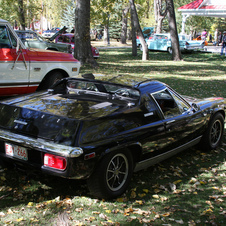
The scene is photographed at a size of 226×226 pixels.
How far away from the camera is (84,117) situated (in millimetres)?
3781

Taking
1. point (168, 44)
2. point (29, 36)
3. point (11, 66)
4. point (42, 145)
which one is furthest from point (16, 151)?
point (168, 44)

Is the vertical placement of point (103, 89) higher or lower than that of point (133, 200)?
higher

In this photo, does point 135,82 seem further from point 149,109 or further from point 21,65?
point 21,65

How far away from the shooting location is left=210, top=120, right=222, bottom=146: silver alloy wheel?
6.09 metres

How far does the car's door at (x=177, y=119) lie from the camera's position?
15.7 feet

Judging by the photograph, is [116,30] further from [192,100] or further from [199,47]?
[192,100]

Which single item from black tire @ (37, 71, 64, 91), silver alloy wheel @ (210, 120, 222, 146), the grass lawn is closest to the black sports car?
the grass lawn

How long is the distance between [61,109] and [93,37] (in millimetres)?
54914

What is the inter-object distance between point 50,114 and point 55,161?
2.03ft

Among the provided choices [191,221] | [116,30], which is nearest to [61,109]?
[191,221]

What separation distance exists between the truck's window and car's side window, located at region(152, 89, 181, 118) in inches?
170

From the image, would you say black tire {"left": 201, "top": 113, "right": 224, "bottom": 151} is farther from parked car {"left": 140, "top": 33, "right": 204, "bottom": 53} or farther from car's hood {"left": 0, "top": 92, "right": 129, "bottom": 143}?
parked car {"left": 140, "top": 33, "right": 204, "bottom": 53}

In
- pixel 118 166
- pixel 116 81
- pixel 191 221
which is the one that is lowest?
pixel 191 221

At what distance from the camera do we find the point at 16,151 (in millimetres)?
3809
